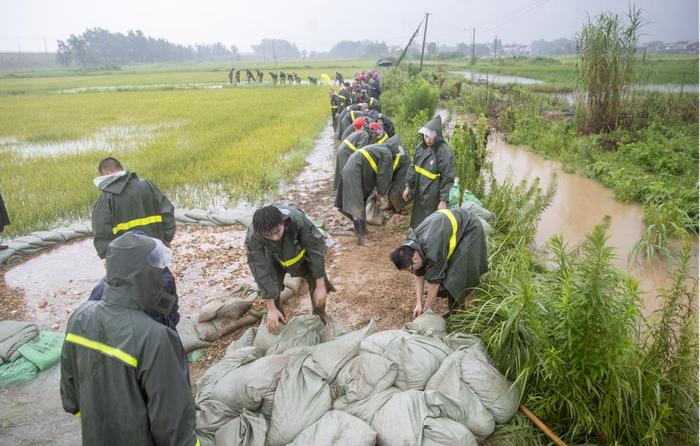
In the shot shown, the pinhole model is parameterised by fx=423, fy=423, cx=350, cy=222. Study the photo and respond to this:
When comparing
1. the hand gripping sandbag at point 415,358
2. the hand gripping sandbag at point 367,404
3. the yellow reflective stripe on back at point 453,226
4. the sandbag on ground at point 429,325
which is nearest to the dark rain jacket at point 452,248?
the yellow reflective stripe on back at point 453,226

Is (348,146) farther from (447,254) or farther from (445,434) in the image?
(445,434)

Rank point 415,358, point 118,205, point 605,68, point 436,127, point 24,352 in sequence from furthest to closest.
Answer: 1. point 605,68
2. point 436,127
3. point 118,205
4. point 24,352
5. point 415,358

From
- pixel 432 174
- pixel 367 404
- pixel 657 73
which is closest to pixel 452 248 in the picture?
pixel 367 404

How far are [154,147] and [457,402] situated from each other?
9.41 meters

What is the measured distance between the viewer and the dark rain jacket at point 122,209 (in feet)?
10.9

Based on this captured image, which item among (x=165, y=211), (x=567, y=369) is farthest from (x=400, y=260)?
(x=165, y=211)

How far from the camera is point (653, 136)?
859 cm

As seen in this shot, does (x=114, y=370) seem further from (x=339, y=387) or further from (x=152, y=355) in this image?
(x=339, y=387)

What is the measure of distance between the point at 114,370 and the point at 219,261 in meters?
3.28

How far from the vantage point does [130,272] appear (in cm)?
155

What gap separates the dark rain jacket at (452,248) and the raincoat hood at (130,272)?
67.4 inches

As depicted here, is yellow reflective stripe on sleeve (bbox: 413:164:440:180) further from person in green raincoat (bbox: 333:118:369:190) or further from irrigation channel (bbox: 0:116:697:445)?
person in green raincoat (bbox: 333:118:369:190)

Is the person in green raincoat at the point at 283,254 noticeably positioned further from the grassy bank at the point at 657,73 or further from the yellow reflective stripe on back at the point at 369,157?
Result: the grassy bank at the point at 657,73

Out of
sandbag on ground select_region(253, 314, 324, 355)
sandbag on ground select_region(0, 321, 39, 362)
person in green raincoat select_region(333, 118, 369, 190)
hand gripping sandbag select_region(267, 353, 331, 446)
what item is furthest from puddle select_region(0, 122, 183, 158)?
hand gripping sandbag select_region(267, 353, 331, 446)
